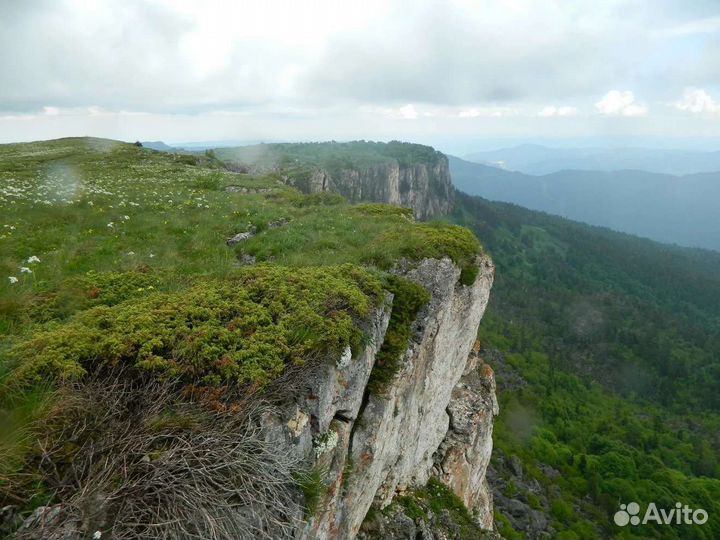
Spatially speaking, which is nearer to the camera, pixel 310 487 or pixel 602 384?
pixel 310 487

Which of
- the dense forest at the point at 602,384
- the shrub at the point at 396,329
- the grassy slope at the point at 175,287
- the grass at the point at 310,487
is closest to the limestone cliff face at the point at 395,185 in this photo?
the dense forest at the point at 602,384

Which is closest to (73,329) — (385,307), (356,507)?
(385,307)

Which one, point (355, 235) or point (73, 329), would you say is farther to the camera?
point (355, 235)

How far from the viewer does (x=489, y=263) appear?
654 inches

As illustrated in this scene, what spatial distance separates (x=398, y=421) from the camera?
11977 millimetres

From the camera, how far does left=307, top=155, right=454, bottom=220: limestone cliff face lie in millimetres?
126688

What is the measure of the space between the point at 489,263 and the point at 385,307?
7819 millimetres

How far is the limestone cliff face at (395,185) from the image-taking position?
127 m

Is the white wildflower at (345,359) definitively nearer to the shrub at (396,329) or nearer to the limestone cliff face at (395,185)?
the shrub at (396,329)

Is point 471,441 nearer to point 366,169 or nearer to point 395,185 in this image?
point 366,169

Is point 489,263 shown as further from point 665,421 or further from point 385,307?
point 665,421

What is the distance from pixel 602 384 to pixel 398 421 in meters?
104

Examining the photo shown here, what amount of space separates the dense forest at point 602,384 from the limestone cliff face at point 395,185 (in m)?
27.4

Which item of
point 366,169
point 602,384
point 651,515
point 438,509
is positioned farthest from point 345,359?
point 366,169
